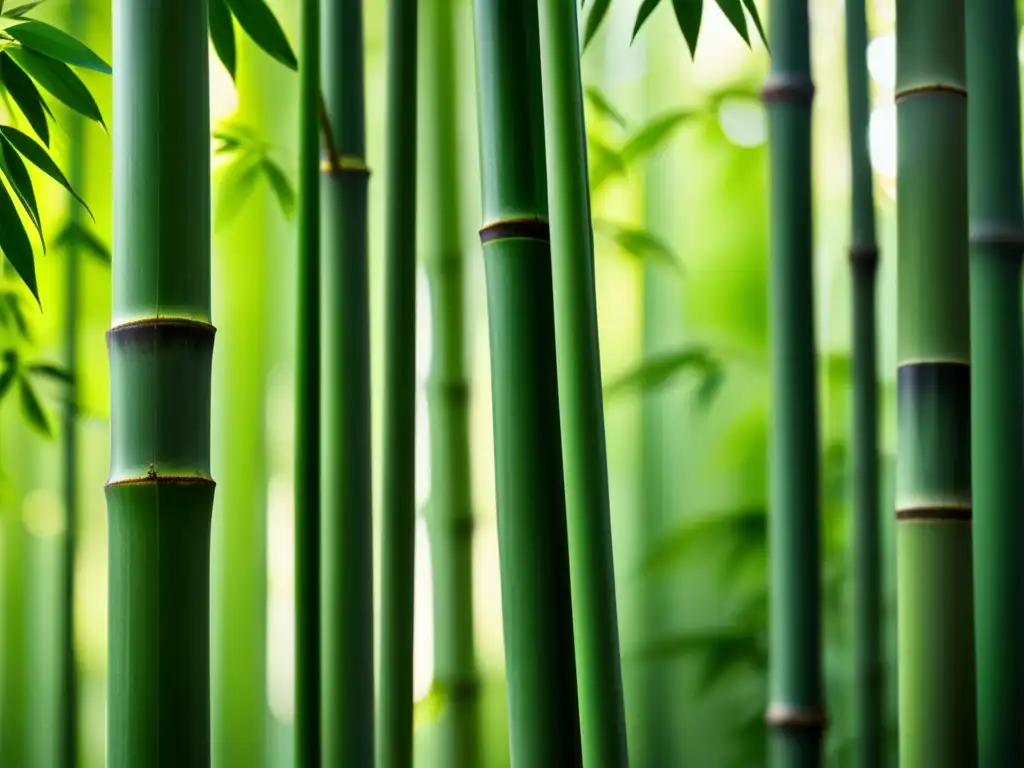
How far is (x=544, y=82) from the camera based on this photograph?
67 centimetres

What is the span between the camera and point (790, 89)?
97cm

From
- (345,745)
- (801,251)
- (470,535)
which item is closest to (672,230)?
(470,535)

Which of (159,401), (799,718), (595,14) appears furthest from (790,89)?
(159,401)

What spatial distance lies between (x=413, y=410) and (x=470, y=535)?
0.65m

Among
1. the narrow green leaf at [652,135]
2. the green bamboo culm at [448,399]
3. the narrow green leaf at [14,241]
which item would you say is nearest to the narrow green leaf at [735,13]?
the narrow green leaf at [14,241]

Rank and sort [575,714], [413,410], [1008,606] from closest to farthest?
[575,714] → [1008,606] → [413,410]

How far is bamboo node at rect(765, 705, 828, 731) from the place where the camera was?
3.30 ft

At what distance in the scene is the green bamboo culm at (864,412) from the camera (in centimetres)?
117

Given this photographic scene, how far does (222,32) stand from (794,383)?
49 cm

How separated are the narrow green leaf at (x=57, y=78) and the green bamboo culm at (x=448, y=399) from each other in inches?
30.2

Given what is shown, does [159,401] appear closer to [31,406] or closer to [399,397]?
[399,397]

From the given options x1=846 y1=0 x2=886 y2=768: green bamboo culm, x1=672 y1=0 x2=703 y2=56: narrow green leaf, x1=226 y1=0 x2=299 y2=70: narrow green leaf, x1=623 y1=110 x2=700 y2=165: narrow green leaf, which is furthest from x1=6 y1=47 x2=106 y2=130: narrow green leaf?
x1=623 y1=110 x2=700 y2=165: narrow green leaf

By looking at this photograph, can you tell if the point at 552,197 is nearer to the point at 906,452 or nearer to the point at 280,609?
the point at 906,452

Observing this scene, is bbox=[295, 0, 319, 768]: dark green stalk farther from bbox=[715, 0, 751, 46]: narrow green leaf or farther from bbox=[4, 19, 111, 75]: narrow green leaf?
bbox=[715, 0, 751, 46]: narrow green leaf
